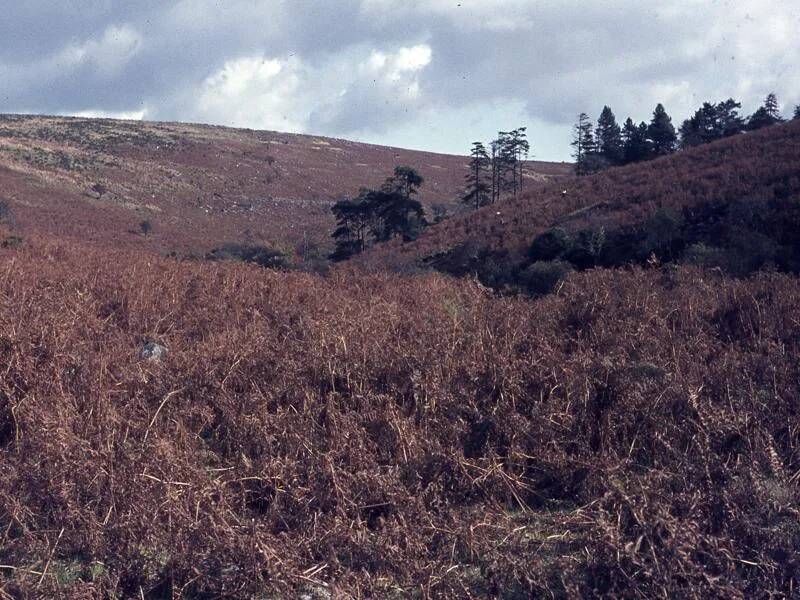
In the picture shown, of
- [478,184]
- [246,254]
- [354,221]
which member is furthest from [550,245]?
[478,184]

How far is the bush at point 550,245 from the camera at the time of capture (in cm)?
1770

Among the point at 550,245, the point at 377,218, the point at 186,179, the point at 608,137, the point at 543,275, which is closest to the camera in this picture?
the point at 543,275

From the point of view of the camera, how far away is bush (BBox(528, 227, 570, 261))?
17.7 metres

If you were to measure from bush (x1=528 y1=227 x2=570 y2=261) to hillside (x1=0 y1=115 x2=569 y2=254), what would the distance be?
55.5ft

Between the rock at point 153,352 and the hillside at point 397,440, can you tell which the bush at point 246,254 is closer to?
the hillside at point 397,440

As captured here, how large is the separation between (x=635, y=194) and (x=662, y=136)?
22.0 m

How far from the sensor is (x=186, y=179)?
192ft

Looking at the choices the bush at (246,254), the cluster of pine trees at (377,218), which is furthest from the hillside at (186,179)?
the bush at (246,254)

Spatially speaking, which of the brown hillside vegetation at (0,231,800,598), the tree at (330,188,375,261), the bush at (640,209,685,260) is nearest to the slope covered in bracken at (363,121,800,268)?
the bush at (640,209,685,260)

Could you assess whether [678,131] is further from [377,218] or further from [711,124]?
[377,218]

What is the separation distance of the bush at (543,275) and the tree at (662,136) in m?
28.1

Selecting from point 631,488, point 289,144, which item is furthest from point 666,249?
point 289,144

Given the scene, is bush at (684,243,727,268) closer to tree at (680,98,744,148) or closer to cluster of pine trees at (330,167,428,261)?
cluster of pine trees at (330,167,428,261)

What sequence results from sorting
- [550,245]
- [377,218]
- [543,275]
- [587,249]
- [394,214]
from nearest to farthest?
[543,275] → [587,249] → [550,245] → [394,214] → [377,218]
